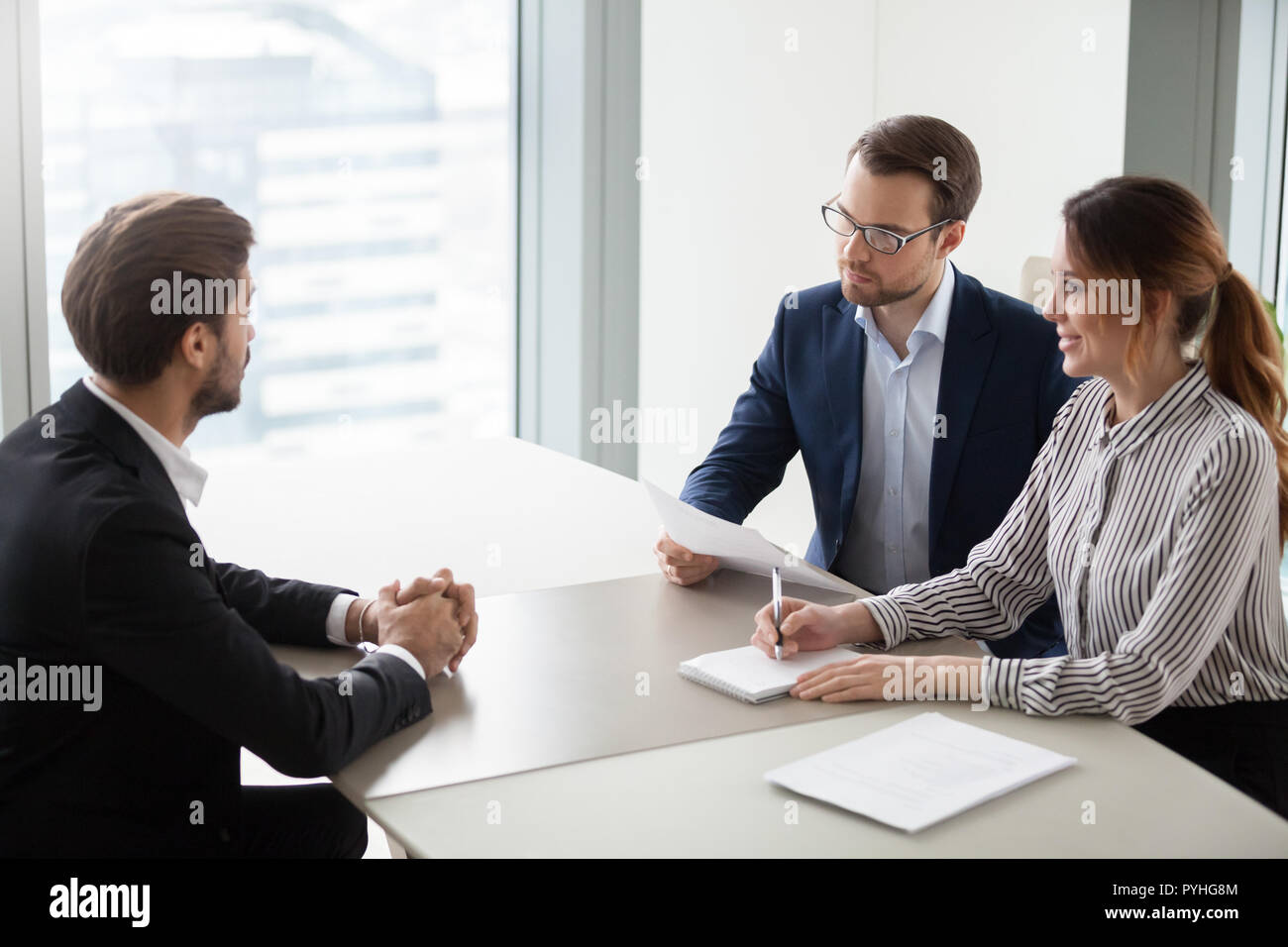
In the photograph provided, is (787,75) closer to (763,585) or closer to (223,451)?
(223,451)

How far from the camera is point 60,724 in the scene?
1.50 metres

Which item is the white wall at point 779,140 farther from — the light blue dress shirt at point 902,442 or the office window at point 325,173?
the light blue dress shirt at point 902,442

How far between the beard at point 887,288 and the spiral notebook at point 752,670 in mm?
843

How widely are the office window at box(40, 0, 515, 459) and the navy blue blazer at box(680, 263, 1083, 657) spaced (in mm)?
1890

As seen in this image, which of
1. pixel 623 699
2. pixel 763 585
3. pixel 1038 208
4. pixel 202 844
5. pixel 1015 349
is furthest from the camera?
pixel 1038 208

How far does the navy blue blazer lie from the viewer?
2.47m

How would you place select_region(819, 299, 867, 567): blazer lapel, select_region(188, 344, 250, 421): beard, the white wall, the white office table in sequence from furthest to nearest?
1. the white wall
2. select_region(819, 299, 867, 567): blazer lapel
3. select_region(188, 344, 250, 421): beard
4. the white office table

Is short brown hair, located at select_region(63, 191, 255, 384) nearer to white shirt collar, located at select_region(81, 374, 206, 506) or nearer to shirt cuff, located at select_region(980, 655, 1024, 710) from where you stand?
white shirt collar, located at select_region(81, 374, 206, 506)

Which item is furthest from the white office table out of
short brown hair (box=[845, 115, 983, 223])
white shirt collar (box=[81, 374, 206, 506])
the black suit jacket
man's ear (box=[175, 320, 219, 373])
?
short brown hair (box=[845, 115, 983, 223])

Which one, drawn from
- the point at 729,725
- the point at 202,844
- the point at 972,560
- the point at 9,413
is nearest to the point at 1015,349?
the point at 972,560

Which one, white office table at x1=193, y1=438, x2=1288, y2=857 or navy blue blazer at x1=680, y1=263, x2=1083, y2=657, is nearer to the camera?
white office table at x1=193, y1=438, x2=1288, y2=857

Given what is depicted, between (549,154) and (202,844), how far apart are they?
3335 mm

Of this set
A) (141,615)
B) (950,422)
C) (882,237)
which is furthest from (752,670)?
(882,237)

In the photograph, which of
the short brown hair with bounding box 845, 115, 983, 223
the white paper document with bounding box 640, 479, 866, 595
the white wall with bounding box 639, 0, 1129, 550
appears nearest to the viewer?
the white paper document with bounding box 640, 479, 866, 595
